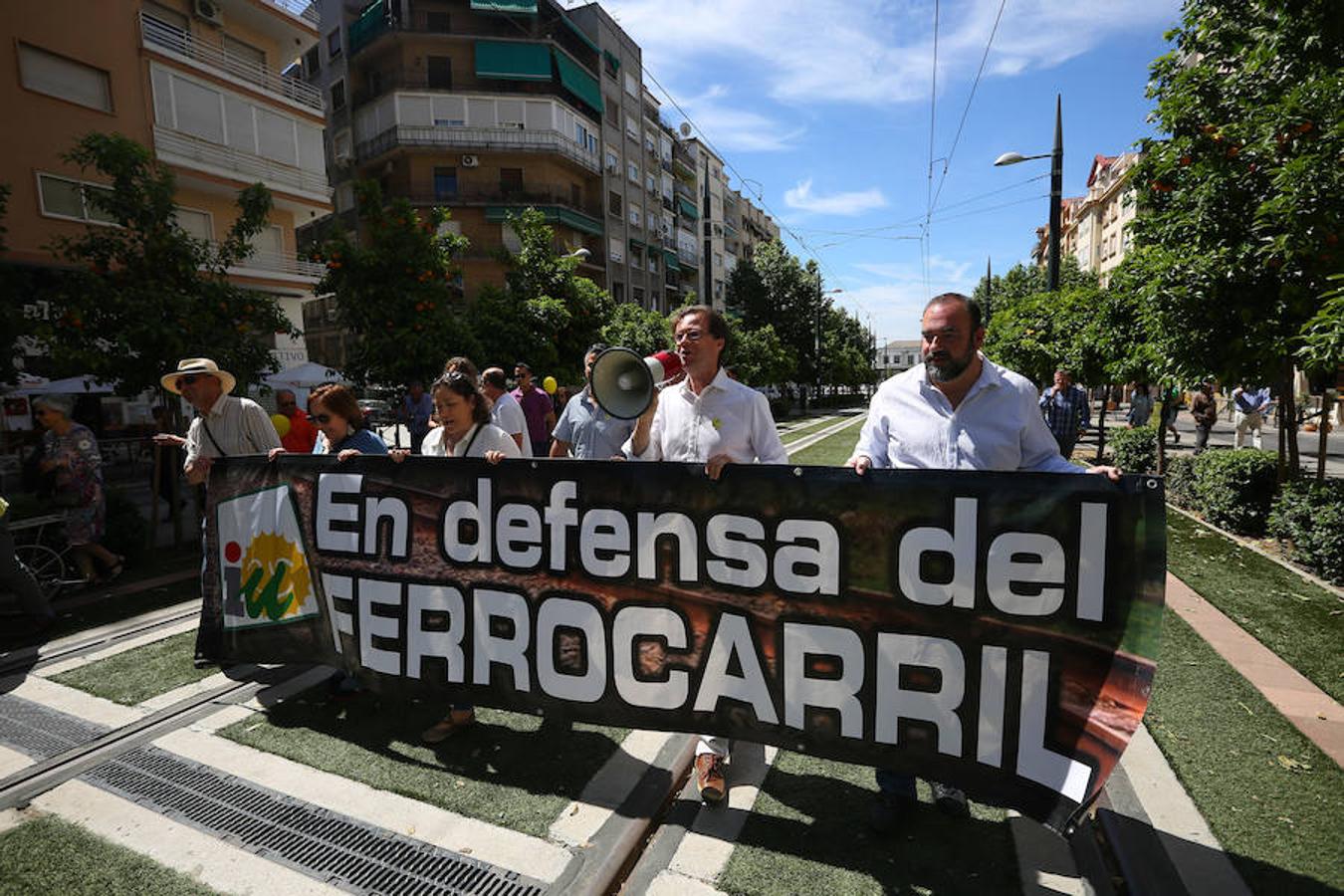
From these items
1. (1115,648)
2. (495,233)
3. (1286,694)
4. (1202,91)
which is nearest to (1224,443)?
(1202,91)

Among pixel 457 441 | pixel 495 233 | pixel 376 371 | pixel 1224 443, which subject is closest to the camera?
pixel 457 441

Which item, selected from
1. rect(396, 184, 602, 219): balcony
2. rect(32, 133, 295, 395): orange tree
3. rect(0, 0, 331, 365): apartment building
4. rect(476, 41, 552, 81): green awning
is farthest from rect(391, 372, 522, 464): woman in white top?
rect(476, 41, 552, 81): green awning

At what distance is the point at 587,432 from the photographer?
5.16m

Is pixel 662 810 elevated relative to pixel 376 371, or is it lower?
lower

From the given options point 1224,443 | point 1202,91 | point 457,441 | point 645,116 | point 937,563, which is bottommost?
point 1224,443

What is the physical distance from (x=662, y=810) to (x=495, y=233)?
115 feet

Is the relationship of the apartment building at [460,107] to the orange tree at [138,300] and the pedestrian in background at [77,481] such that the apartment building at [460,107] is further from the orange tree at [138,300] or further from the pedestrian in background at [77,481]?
the pedestrian in background at [77,481]

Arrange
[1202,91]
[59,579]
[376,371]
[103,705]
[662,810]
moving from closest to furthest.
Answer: [662,810], [103,705], [59,579], [1202,91], [376,371]

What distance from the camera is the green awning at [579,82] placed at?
34281 mm

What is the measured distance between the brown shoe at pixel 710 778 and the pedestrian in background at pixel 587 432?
2.40 metres

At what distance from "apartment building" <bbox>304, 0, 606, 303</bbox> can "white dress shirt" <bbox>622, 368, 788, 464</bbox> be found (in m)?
31.3

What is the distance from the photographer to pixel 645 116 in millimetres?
44688

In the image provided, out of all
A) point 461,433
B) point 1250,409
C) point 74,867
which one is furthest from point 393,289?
point 1250,409

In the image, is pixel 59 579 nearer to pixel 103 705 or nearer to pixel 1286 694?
pixel 103 705
